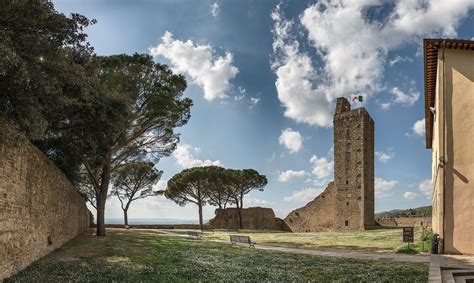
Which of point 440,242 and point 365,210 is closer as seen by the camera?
point 440,242

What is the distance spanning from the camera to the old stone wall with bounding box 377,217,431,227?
38.4 m

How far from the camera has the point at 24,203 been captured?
988 cm

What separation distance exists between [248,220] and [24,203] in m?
41.6

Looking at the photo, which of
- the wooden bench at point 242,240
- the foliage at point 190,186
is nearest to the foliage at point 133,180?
the foliage at point 190,186

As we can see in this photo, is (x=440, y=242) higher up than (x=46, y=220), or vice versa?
(x=46, y=220)

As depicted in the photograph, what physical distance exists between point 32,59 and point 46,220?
19.7 ft

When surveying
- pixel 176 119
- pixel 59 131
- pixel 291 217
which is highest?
pixel 176 119

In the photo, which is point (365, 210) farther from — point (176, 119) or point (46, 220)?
point (46, 220)

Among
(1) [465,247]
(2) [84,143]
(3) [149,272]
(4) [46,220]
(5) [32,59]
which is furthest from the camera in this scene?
(2) [84,143]

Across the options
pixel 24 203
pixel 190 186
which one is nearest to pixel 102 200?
pixel 24 203

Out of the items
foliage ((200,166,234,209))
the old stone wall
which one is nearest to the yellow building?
the old stone wall

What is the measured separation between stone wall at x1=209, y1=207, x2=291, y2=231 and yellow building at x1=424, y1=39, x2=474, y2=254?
3623cm

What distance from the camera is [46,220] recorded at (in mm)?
12516

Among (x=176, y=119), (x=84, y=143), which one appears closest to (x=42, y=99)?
(x=84, y=143)
